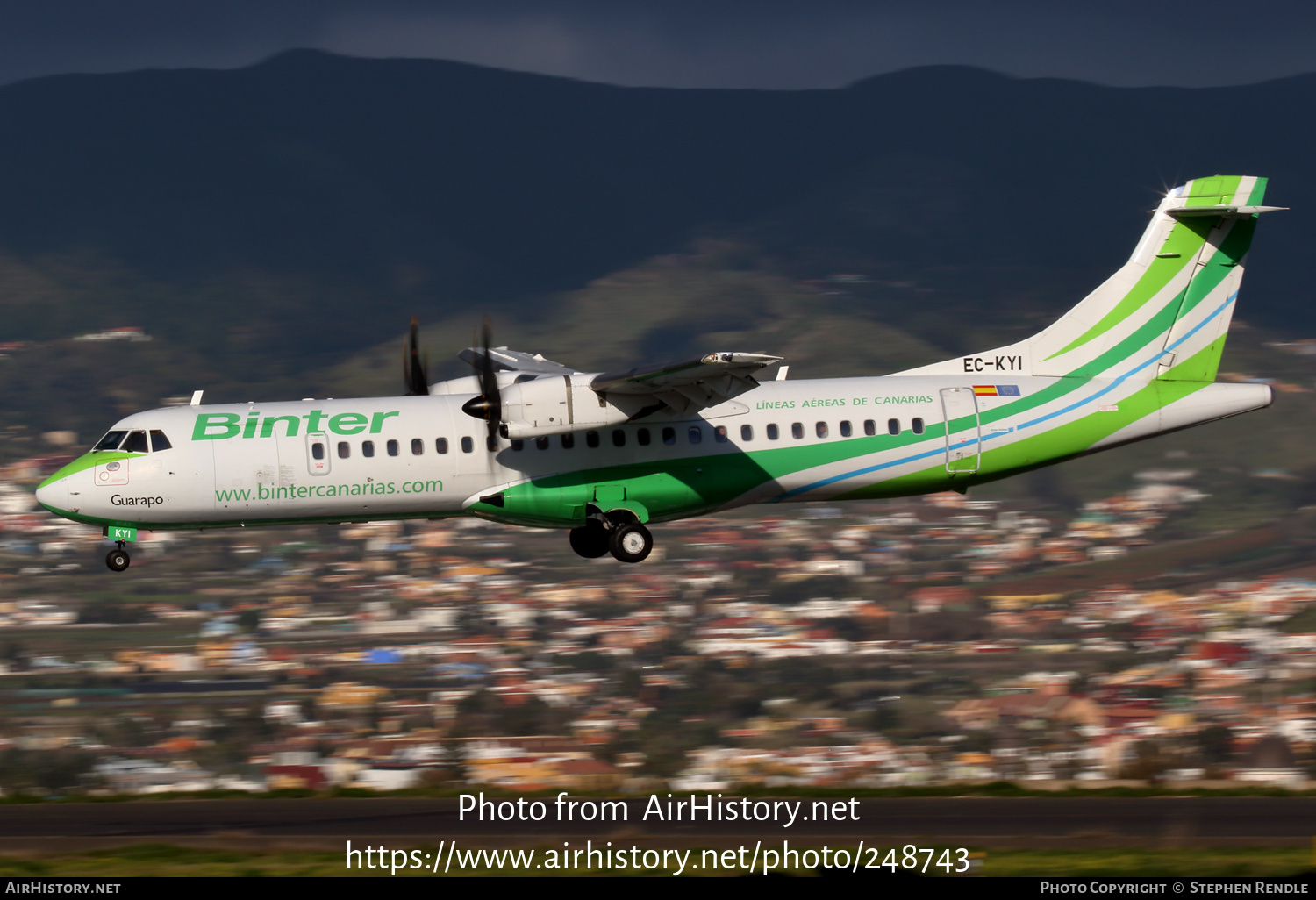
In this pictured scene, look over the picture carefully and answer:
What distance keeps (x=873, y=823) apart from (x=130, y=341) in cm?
15774

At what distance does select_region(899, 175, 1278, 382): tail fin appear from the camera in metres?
31.3

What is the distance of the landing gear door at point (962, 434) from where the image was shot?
98.1ft

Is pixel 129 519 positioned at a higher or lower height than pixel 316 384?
lower

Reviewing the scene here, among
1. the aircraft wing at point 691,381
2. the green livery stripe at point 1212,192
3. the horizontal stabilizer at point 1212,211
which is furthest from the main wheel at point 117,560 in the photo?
the green livery stripe at point 1212,192

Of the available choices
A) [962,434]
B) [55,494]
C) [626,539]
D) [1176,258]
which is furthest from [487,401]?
[1176,258]

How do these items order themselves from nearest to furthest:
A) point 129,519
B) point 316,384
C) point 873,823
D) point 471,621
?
point 129,519 < point 873,823 < point 471,621 < point 316,384

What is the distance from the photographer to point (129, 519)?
28.1 metres

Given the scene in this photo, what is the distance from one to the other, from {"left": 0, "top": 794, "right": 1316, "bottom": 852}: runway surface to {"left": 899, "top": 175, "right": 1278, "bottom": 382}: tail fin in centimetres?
1043

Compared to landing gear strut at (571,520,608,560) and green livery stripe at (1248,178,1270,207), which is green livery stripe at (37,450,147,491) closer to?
landing gear strut at (571,520,608,560)

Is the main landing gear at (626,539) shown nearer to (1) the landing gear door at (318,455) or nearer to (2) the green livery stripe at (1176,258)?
(1) the landing gear door at (318,455)

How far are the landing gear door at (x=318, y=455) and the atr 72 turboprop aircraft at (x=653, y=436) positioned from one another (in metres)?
0.04

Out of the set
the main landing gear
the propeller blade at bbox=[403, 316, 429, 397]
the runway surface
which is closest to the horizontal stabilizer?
the runway surface
